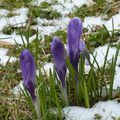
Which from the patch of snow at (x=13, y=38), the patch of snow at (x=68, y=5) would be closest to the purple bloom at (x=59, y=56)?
the patch of snow at (x=13, y=38)

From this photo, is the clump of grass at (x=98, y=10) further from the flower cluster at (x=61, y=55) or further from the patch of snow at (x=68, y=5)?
the flower cluster at (x=61, y=55)

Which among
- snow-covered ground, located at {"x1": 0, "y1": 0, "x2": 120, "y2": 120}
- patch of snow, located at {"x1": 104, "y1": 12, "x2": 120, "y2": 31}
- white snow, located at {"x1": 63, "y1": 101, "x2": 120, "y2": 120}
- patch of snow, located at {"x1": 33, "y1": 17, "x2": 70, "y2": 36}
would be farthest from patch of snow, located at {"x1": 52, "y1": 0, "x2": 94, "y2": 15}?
white snow, located at {"x1": 63, "y1": 101, "x2": 120, "y2": 120}

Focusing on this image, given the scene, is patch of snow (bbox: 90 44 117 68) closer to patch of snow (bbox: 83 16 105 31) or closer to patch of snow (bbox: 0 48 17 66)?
patch of snow (bbox: 83 16 105 31)

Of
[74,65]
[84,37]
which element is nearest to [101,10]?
[84,37]

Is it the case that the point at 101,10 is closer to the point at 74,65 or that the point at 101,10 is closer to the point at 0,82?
the point at 0,82

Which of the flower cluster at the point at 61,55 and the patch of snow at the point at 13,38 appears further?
the patch of snow at the point at 13,38

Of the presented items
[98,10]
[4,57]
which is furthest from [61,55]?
[98,10]
